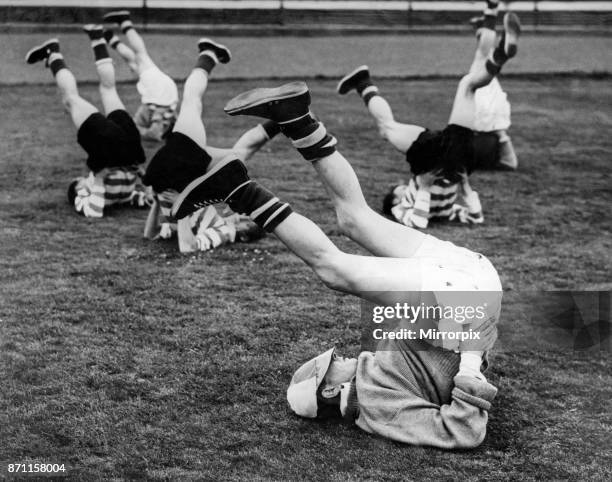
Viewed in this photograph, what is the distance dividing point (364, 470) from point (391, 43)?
40.4 feet

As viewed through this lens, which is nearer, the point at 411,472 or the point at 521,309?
the point at 411,472

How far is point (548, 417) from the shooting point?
388 centimetres

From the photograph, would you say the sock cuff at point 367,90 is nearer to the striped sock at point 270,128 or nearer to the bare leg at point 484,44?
the bare leg at point 484,44

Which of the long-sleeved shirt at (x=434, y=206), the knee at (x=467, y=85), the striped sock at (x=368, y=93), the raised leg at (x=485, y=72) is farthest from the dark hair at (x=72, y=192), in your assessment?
the knee at (x=467, y=85)

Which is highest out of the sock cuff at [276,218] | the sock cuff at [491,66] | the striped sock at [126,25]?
the striped sock at [126,25]

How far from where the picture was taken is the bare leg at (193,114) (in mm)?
5863

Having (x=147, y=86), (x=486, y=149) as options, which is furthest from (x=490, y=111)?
(x=147, y=86)

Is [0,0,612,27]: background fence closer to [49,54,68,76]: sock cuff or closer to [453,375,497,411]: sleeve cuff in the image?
[49,54,68,76]: sock cuff

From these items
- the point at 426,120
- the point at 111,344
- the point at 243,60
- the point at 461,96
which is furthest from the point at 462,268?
the point at 243,60

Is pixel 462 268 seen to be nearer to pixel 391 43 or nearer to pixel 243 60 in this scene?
pixel 243 60

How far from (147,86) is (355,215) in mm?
4883

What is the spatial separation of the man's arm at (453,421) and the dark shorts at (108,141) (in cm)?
374

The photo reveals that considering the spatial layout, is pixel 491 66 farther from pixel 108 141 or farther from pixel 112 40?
pixel 112 40

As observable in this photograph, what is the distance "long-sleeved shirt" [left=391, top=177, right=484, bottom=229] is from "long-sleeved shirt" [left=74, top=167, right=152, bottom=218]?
6.59 feet
